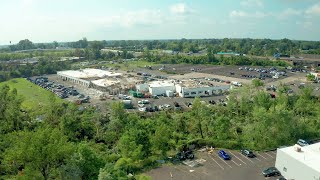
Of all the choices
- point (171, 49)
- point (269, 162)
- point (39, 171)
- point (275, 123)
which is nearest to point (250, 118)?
point (275, 123)

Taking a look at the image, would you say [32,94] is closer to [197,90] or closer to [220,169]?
[197,90]

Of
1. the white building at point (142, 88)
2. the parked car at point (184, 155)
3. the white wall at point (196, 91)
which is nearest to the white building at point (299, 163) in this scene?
the parked car at point (184, 155)

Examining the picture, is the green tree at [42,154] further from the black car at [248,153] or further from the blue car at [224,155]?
the black car at [248,153]

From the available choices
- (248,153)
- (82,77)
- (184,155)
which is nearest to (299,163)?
(248,153)

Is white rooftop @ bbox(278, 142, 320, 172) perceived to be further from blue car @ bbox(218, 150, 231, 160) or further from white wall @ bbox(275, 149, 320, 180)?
blue car @ bbox(218, 150, 231, 160)

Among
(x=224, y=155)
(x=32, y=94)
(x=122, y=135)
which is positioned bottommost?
(x=32, y=94)
